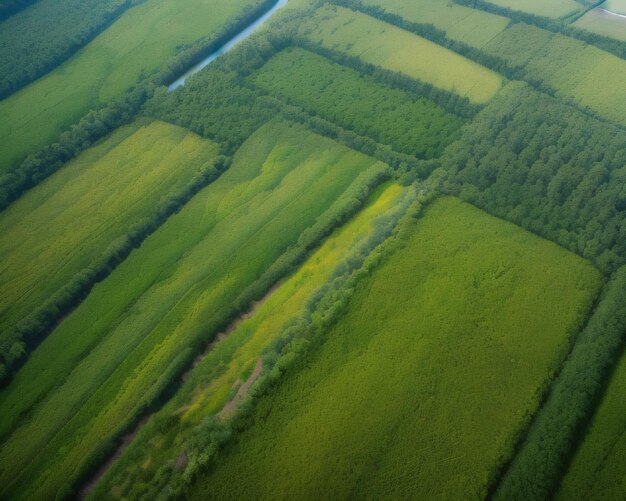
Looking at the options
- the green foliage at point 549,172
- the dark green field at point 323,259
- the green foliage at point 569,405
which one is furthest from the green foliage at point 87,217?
the green foliage at point 569,405

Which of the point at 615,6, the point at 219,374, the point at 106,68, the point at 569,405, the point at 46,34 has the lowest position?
the point at 219,374

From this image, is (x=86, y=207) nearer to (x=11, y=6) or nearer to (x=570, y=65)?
(x=11, y=6)

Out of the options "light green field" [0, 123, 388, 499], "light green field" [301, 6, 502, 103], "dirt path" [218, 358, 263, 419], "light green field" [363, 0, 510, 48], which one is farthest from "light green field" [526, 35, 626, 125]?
"dirt path" [218, 358, 263, 419]

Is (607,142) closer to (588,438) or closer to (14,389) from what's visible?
(588,438)

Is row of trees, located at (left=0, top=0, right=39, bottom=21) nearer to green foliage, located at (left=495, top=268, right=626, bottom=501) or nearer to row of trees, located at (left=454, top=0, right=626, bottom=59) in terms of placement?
row of trees, located at (left=454, top=0, right=626, bottom=59)

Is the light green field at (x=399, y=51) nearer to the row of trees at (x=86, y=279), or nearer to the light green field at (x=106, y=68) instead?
the light green field at (x=106, y=68)

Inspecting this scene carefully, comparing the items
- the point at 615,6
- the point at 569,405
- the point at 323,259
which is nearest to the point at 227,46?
the point at 323,259
